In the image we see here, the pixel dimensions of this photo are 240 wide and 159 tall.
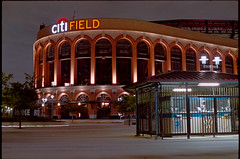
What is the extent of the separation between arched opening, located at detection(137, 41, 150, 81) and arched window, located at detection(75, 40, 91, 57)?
10.7 m

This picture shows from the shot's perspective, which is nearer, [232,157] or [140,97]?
[232,157]

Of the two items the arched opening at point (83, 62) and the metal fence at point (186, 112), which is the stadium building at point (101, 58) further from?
the metal fence at point (186, 112)

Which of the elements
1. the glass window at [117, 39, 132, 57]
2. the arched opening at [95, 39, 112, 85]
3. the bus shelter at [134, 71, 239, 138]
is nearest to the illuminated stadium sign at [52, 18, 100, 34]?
the arched opening at [95, 39, 112, 85]

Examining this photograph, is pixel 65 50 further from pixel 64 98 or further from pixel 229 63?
pixel 229 63

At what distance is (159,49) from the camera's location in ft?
225

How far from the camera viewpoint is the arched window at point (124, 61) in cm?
6488

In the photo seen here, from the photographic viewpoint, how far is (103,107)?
63594 millimetres

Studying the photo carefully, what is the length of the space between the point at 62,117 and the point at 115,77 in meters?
14.1

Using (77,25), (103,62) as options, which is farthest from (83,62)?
(77,25)

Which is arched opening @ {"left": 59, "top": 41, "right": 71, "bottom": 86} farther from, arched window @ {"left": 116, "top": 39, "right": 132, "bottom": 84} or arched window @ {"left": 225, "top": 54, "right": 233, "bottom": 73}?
arched window @ {"left": 225, "top": 54, "right": 233, "bottom": 73}

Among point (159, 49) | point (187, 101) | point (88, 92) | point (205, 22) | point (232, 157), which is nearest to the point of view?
point (232, 157)

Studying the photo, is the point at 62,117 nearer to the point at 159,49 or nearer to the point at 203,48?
the point at 159,49

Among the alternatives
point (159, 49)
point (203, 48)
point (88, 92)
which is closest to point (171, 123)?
point (88, 92)

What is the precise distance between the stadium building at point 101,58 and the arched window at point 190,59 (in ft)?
4.99
